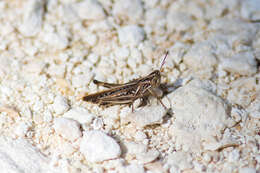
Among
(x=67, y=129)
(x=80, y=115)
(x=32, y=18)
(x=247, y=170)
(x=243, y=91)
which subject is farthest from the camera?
(x=32, y=18)

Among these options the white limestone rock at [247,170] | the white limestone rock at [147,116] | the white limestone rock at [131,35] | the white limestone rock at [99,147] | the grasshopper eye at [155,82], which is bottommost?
the white limestone rock at [247,170]

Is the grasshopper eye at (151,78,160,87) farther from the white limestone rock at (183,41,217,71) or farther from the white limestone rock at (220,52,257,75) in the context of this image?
the white limestone rock at (220,52,257,75)

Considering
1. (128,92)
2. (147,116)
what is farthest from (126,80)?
(147,116)

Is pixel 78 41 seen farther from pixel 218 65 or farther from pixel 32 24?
pixel 218 65

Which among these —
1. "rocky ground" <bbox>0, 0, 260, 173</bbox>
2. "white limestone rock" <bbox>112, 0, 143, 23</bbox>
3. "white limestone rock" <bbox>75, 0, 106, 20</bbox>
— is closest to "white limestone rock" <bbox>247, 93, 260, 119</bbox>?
"rocky ground" <bbox>0, 0, 260, 173</bbox>

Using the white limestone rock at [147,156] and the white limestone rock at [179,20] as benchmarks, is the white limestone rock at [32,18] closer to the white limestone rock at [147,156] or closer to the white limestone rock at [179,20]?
the white limestone rock at [179,20]

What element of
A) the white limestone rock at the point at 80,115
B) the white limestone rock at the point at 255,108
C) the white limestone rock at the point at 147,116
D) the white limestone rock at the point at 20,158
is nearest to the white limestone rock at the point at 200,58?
the white limestone rock at the point at 255,108

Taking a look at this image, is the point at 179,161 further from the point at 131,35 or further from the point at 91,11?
the point at 91,11
